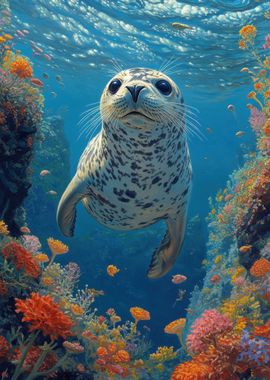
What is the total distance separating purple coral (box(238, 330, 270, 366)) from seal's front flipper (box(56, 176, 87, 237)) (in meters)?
2.78

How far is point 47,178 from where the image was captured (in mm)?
17625

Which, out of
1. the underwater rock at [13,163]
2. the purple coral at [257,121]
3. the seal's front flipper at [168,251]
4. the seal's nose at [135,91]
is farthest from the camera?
the purple coral at [257,121]

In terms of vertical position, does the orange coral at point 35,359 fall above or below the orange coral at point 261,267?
below

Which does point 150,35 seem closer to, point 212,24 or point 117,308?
point 212,24

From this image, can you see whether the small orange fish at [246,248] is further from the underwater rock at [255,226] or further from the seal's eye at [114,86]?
the seal's eye at [114,86]

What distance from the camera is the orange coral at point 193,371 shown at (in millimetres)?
3854

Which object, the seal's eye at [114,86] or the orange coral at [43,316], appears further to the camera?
the seal's eye at [114,86]

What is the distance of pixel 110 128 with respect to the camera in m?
3.88

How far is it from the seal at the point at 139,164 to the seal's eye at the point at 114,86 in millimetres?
10

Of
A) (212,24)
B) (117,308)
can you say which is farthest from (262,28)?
(117,308)

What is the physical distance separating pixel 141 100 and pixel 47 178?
15.2 meters

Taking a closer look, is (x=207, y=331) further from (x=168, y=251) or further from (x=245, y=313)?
(x=245, y=313)

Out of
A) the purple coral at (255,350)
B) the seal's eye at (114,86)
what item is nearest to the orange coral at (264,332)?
the purple coral at (255,350)

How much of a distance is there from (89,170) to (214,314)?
8.10ft
